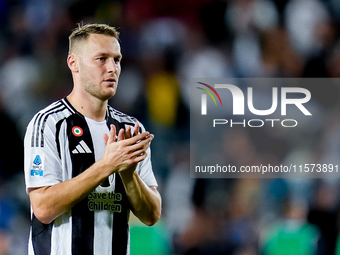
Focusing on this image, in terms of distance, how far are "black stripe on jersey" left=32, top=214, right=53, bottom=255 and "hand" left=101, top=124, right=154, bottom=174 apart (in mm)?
471

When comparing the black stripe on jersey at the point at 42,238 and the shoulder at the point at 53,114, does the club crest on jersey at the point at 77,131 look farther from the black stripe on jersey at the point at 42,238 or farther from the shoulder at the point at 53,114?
the black stripe on jersey at the point at 42,238

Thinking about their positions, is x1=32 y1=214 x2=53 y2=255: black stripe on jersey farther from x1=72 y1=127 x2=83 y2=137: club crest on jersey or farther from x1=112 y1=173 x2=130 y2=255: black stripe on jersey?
x1=72 y1=127 x2=83 y2=137: club crest on jersey

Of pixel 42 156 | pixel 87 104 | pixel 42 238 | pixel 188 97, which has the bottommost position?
pixel 42 238

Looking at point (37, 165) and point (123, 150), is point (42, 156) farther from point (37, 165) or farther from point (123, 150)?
point (123, 150)

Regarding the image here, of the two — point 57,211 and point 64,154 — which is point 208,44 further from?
point 57,211

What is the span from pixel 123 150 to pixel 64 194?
350mm

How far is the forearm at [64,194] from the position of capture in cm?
161

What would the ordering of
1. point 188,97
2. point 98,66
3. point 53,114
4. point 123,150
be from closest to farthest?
1. point 123,150
2. point 53,114
3. point 98,66
4. point 188,97

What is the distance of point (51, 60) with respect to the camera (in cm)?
287

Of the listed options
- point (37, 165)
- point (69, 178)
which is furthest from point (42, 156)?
point (69, 178)

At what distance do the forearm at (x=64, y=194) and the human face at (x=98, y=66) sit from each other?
19.1 inches

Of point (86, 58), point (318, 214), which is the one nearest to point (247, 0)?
point (86, 58)

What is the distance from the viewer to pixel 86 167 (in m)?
1.84

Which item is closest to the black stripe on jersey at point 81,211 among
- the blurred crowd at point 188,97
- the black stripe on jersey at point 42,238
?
the black stripe on jersey at point 42,238
